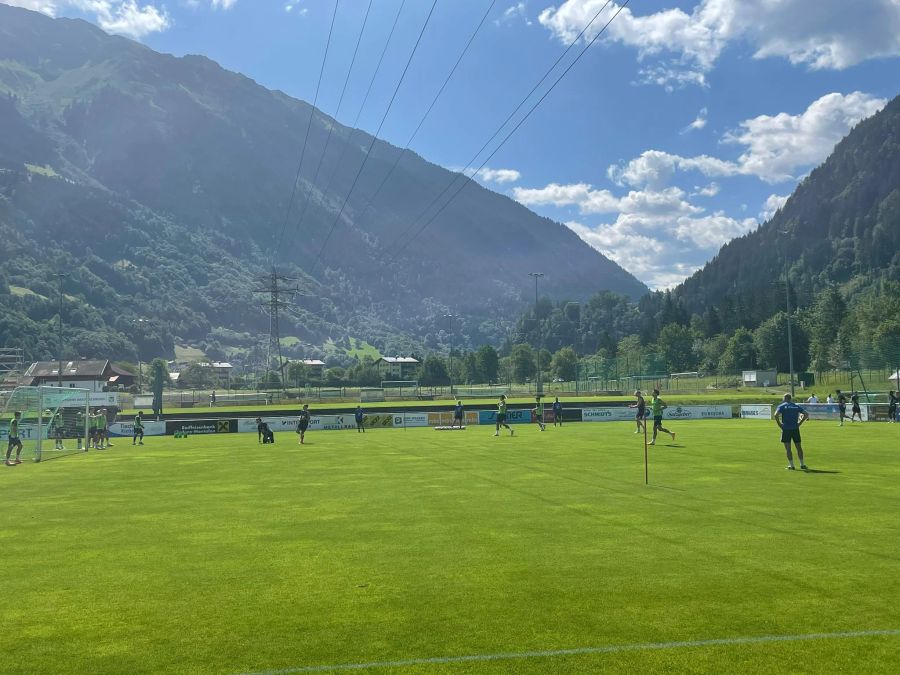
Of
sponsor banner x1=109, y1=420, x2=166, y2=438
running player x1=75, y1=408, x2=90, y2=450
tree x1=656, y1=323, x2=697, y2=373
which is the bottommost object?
sponsor banner x1=109, y1=420, x2=166, y2=438

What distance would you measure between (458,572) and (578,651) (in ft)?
10.3

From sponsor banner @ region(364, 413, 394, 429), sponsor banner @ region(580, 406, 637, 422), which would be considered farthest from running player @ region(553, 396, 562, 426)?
sponsor banner @ region(364, 413, 394, 429)

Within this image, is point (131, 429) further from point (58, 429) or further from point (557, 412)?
point (557, 412)

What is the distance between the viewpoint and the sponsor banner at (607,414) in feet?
195

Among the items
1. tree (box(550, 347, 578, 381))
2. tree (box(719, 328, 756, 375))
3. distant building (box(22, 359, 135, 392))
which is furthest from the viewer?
tree (box(550, 347, 578, 381))

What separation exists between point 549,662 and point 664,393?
8844 cm

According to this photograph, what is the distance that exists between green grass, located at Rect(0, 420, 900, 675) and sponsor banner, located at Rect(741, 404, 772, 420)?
35.7 meters

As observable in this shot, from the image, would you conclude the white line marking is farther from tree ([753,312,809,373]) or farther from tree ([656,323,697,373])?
tree ([656,323,697,373])

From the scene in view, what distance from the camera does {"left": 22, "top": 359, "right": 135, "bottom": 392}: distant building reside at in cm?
13462

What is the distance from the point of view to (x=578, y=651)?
6.84 m

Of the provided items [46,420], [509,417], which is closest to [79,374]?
[46,420]

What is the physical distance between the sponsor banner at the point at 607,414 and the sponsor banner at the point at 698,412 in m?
2.97

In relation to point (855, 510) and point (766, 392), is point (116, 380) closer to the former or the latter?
point (766, 392)

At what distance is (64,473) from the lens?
2628 centimetres
